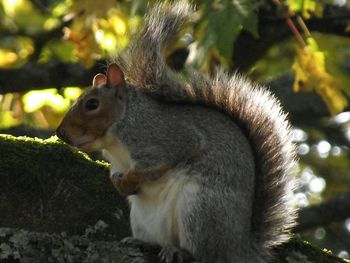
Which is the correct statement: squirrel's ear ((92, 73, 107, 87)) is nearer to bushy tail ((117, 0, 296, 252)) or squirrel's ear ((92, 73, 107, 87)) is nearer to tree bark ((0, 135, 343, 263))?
bushy tail ((117, 0, 296, 252))

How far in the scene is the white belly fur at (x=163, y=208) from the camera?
12.8ft

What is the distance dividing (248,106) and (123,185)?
72 centimetres

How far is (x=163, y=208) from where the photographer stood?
13.0ft

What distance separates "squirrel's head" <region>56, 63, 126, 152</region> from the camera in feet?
13.7

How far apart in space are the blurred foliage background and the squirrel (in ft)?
1.26

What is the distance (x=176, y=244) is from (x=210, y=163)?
1.20 ft

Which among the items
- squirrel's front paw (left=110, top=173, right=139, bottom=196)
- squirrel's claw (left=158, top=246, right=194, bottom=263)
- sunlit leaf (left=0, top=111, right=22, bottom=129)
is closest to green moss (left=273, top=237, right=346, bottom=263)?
squirrel's claw (left=158, top=246, right=194, bottom=263)

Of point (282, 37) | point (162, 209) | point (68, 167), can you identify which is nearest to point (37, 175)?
point (68, 167)

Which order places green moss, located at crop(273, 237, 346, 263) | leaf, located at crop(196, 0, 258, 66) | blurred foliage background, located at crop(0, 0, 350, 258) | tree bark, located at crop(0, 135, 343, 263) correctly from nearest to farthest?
tree bark, located at crop(0, 135, 343, 263), green moss, located at crop(273, 237, 346, 263), leaf, located at crop(196, 0, 258, 66), blurred foliage background, located at crop(0, 0, 350, 258)

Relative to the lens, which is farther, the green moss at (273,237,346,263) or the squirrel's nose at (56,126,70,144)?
the squirrel's nose at (56,126,70,144)

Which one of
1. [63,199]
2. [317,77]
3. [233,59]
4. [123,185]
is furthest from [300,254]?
[233,59]

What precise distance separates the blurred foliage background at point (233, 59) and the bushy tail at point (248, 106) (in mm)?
291

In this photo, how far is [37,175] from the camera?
13.1ft

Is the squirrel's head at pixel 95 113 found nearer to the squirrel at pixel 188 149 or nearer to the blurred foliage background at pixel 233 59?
the squirrel at pixel 188 149
